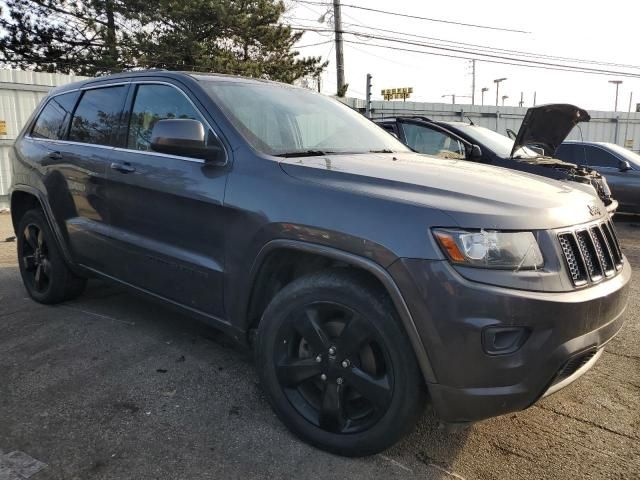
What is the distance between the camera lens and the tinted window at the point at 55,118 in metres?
4.12

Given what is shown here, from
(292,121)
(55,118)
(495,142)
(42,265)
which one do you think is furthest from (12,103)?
(292,121)

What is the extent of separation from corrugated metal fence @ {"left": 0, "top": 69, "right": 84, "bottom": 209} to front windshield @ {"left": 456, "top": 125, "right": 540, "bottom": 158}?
28.3 feet

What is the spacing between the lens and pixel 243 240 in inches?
103

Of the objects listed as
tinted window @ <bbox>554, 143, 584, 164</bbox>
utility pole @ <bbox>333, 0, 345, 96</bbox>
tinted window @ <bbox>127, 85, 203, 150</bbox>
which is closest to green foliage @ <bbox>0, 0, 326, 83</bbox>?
utility pole @ <bbox>333, 0, 345, 96</bbox>

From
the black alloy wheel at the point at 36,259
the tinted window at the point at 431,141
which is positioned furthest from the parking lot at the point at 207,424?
the tinted window at the point at 431,141

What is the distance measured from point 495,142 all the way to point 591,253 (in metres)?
5.19

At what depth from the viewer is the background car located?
953 centimetres

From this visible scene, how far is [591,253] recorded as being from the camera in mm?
2293

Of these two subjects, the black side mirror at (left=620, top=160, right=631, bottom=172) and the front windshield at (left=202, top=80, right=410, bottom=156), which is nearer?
the front windshield at (left=202, top=80, right=410, bottom=156)

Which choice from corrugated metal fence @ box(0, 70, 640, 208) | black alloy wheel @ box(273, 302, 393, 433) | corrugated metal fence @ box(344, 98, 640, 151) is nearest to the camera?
black alloy wheel @ box(273, 302, 393, 433)

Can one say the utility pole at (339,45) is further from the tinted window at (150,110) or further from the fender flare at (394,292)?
the fender flare at (394,292)

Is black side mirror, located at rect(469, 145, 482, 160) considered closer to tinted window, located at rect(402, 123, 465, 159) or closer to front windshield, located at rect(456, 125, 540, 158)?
tinted window, located at rect(402, 123, 465, 159)

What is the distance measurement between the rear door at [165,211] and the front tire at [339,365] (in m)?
0.52

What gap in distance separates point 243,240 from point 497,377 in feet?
4.42
